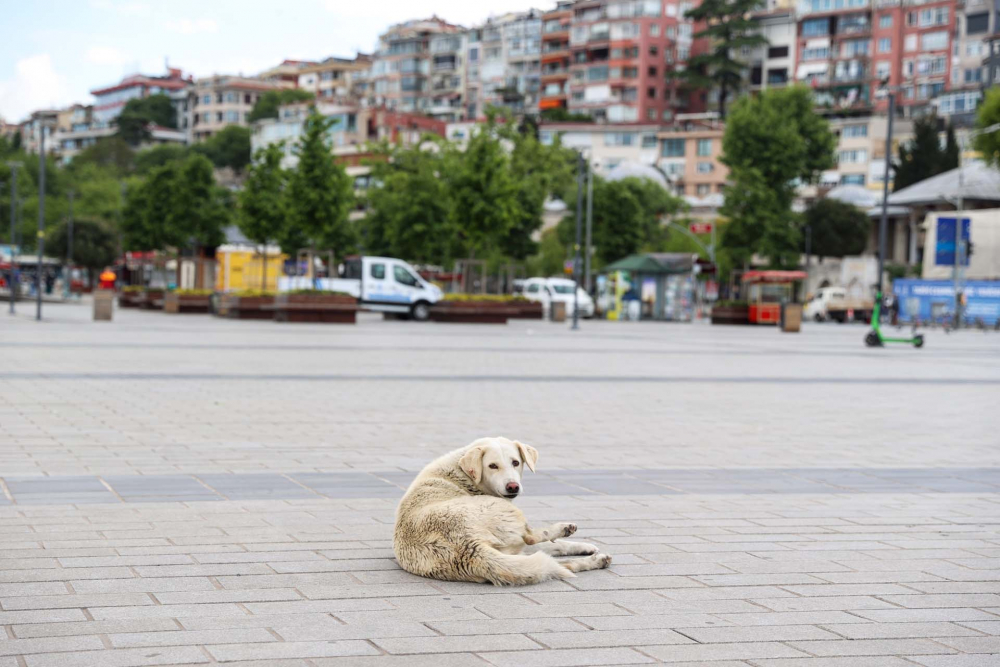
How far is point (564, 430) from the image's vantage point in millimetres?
10625

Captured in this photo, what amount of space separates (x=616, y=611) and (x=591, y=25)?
12785 cm

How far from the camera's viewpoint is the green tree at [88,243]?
84688 millimetres

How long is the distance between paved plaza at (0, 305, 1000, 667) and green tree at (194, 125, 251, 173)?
13603cm

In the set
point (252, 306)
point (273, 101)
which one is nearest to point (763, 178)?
point (252, 306)

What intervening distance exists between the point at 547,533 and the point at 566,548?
105 millimetres

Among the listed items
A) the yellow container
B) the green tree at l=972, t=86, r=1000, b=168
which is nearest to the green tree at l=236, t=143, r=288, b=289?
the yellow container

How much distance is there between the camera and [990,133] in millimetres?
60219

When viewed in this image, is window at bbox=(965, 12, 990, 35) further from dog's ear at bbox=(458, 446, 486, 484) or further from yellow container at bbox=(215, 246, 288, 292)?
dog's ear at bbox=(458, 446, 486, 484)

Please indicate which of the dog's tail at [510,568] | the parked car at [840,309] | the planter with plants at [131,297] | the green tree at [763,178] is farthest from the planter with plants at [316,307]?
the parked car at [840,309]

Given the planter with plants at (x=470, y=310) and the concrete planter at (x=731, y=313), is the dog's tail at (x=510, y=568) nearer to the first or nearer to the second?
the planter with plants at (x=470, y=310)

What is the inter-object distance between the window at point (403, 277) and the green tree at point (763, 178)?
25.6 meters

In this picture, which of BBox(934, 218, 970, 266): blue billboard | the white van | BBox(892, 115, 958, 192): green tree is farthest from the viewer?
BBox(892, 115, 958, 192): green tree

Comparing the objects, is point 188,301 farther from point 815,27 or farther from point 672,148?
point 815,27

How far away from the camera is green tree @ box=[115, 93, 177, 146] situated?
165m
